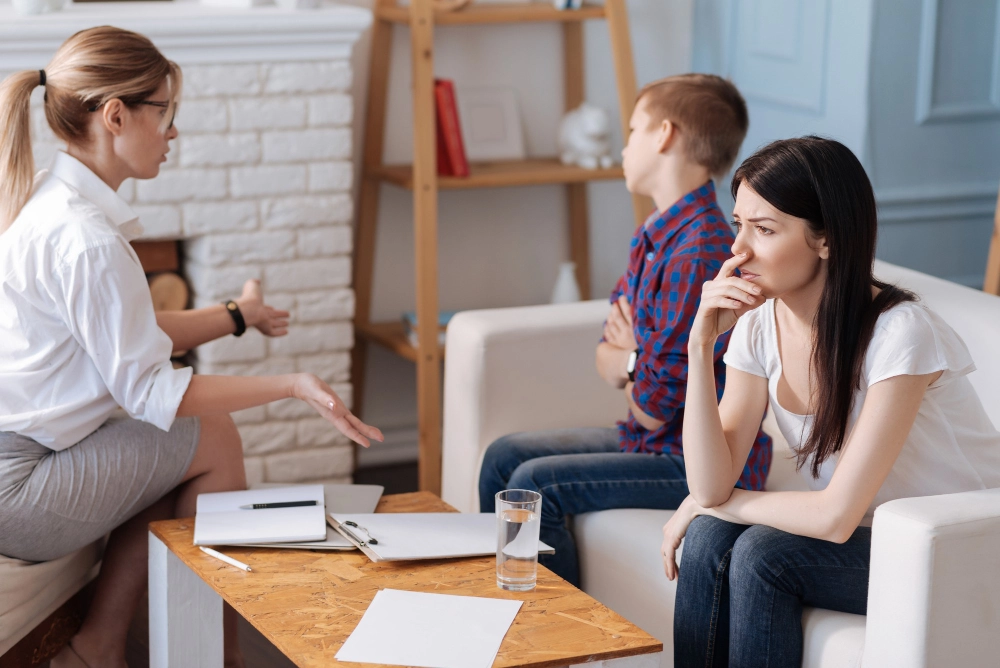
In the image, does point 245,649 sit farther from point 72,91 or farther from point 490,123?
point 490,123

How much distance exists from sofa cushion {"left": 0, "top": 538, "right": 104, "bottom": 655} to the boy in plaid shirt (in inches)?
30.0

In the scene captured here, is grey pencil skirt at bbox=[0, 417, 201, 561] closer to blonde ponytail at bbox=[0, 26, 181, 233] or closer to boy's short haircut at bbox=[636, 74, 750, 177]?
blonde ponytail at bbox=[0, 26, 181, 233]

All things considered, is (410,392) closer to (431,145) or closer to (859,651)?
(431,145)

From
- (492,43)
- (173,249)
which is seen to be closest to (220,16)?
(173,249)

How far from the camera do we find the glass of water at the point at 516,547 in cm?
156

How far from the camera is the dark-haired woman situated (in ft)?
5.19

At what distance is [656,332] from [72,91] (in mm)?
1054

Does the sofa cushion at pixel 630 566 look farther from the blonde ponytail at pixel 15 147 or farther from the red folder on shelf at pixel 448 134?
the red folder on shelf at pixel 448 134

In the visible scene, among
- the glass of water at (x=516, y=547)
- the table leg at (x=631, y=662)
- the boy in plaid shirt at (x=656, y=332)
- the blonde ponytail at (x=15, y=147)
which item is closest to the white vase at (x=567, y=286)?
the boy in plaid shirt at (x=656, y=332)

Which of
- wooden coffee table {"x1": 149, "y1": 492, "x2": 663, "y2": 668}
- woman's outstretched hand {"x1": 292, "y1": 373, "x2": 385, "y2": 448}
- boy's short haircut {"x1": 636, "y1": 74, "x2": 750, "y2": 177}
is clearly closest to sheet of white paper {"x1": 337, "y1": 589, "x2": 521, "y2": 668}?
wooden coffee table {"x1": 149, "y1": 492, "x2": 663, "y2": 668}

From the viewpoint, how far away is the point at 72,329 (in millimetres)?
1829

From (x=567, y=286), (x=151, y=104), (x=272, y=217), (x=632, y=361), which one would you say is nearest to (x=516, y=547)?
(x=632, y=361)

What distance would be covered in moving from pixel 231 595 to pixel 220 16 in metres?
1.67

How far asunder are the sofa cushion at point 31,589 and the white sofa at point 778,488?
2.63ft
